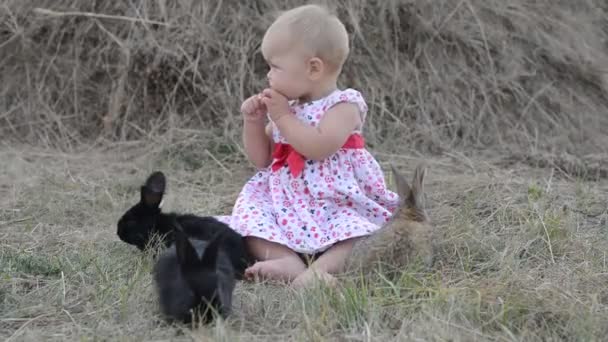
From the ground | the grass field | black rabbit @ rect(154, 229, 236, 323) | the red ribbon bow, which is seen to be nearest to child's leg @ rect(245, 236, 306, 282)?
the ground

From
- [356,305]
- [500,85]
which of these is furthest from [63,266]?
[500,85]

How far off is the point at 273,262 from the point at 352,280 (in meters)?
0.51

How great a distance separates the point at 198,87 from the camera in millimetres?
5859

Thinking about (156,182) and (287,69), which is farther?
(156,182)

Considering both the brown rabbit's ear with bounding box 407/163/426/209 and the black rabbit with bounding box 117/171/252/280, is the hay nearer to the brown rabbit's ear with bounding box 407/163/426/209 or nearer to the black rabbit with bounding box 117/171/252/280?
the black rabbit with bounding box 117/171/252/280

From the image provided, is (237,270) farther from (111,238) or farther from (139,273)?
(111,238)

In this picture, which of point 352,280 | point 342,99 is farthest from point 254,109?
point 352,280

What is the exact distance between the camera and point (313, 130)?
3443 millimetres

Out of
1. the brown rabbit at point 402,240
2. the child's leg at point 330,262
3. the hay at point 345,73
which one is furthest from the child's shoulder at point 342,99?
the hay at point 345,73

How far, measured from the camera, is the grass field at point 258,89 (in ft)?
12.7

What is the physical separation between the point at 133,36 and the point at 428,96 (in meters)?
1.98

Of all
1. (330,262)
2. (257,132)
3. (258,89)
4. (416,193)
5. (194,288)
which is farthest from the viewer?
(258,89)

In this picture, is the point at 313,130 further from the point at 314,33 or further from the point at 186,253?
the point at 186,253

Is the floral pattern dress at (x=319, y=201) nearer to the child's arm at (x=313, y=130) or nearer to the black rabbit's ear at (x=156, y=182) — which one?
the child's arm at (x=313, y=130)
